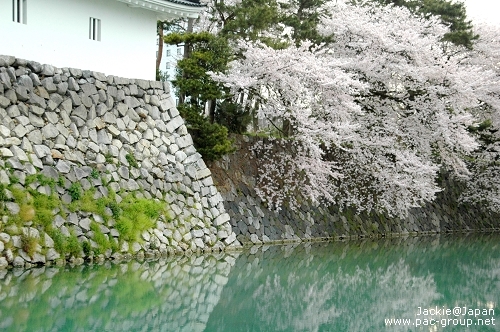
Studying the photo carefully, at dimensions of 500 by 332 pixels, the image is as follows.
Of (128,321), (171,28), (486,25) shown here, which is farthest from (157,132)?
(486,25)

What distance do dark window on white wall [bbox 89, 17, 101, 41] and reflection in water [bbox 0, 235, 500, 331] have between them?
16.2 ft

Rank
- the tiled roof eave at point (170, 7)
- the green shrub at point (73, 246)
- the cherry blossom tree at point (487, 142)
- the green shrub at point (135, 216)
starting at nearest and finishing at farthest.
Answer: the green shrub at point (73, 246) → the green shrub at point (135, 216) → the tiled roof eave at point (170, 7) → the cherry blossom tree at point (487, 142)

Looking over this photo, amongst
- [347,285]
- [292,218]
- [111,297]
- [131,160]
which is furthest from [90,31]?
[292,218]

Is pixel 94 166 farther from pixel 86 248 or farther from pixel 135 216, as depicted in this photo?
pixel 86 248

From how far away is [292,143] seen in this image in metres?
20.3

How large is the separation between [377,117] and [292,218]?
425cm

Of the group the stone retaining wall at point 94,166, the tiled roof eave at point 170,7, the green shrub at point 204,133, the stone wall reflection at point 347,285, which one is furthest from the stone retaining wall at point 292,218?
the tiled roof eave at point 170,7

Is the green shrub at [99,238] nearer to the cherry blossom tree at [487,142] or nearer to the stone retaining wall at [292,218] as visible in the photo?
the stone retaining wall at [292,218]

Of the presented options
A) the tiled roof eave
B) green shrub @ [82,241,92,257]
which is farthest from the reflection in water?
the tiled roof eave

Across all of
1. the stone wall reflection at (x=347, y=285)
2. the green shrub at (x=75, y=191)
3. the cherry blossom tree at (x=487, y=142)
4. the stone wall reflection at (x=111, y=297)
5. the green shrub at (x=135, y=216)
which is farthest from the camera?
the cherry blossom tree at (x=487, y=142)

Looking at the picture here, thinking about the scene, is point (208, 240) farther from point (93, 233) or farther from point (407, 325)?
point (407, 325)

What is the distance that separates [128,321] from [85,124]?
6540mm

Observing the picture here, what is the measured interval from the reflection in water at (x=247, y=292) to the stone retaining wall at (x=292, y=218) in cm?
146

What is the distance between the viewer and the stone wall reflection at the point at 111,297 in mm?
8422
